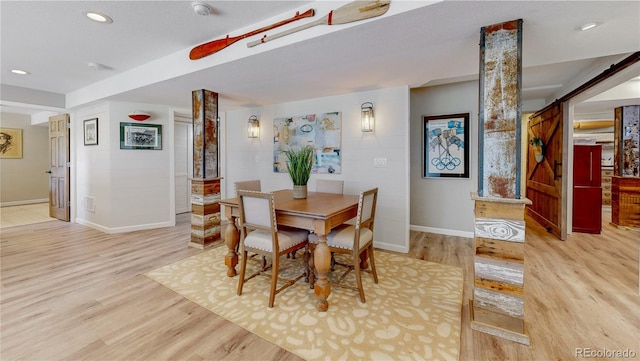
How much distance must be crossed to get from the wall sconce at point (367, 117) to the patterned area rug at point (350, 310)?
178cm

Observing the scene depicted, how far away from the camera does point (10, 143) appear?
668 cm

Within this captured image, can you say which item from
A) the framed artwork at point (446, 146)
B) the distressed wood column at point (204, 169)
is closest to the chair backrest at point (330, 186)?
the distressed wood column at point (204, 169)

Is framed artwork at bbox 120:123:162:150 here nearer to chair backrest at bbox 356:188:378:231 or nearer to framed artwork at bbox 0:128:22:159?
chair backrest at bbox 356:188:378:231

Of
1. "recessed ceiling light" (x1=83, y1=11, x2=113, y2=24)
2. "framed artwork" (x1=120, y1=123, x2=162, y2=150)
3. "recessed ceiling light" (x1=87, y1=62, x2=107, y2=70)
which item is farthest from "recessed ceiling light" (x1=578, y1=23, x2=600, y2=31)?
"framed artwork" (x1=120, y1=123, x2=162, y2=150)

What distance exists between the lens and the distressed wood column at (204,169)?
3.63m

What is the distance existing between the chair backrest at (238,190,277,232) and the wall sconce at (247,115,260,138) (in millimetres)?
2502

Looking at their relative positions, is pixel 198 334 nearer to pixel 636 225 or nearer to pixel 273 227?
pixel 273 227

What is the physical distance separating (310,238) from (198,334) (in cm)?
114

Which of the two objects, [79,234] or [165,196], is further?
[165,196]

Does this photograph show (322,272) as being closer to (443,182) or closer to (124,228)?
(443,182)

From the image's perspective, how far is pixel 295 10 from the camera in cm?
219

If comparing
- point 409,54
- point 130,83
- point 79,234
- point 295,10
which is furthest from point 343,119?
point 79,234

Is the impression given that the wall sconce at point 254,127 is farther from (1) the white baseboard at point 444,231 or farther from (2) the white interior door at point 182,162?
(1) the white baseboard at point 444,231

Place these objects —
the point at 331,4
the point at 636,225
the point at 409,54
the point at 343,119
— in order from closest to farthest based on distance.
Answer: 1. the point at 331,4
2. the point at 409,54
3. the point at 343,119
4. the point at 636,225
